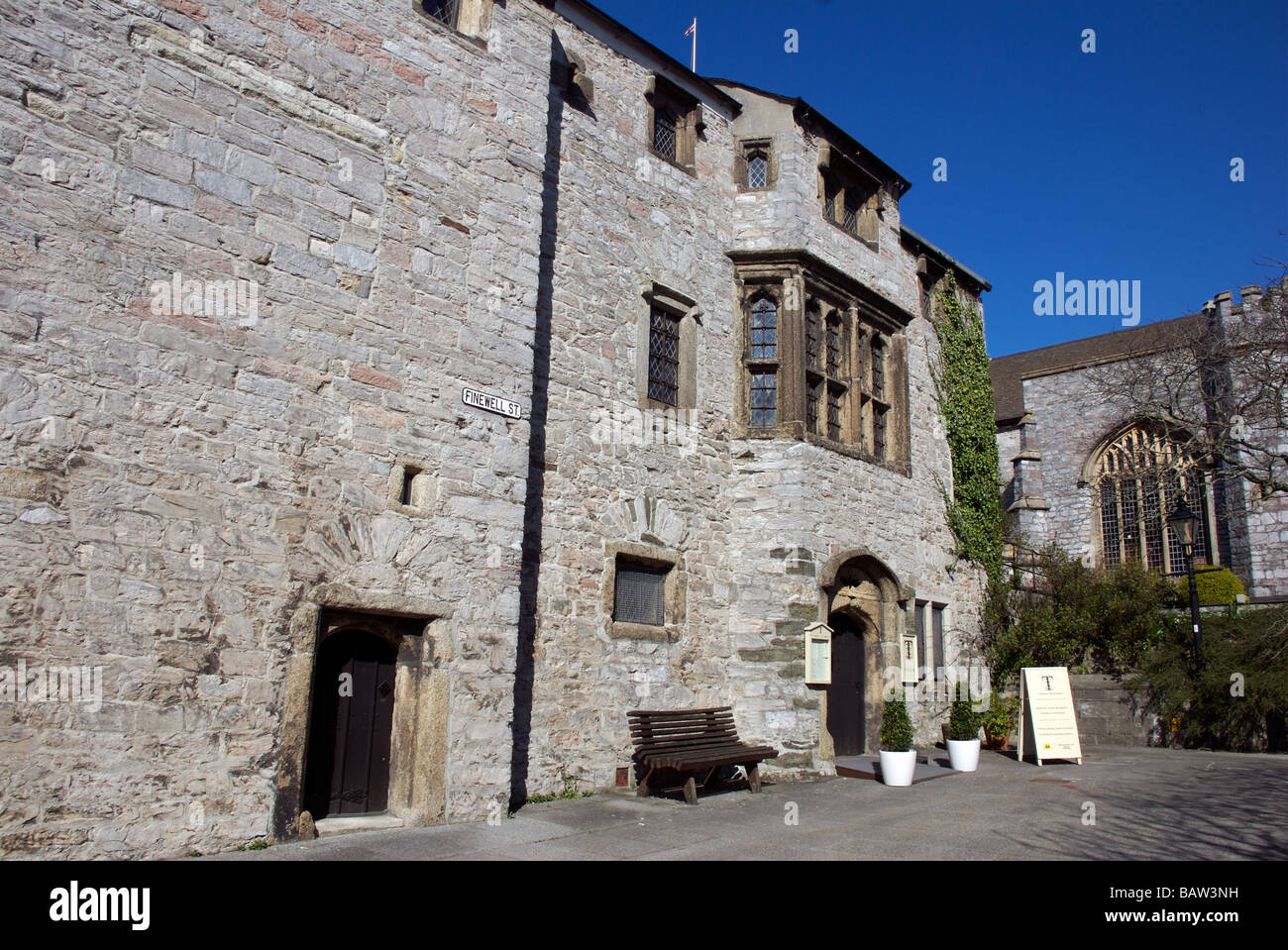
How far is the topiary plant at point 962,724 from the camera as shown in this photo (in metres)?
12.1

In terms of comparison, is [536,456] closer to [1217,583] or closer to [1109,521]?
[1217,583]

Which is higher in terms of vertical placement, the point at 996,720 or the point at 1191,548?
the point at 1191,548

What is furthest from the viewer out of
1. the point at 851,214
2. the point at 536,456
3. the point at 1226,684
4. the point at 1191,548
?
the point at 1191,548

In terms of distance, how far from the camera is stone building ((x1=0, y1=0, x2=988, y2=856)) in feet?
19.7

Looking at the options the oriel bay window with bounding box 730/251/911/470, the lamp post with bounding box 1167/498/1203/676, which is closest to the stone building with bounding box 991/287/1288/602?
the lamp post with bounding box 1167/498/1203/676

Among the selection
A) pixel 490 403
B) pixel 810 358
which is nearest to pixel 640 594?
pixel 490 403

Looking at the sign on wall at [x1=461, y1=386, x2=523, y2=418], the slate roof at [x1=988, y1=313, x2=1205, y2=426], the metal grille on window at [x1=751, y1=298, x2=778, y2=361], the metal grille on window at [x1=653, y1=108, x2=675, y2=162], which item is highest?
the slate roof at [x1=988, y1=313, x2=1205, y2=426]

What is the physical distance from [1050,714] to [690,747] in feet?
19.5

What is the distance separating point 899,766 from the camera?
1074 centimetres

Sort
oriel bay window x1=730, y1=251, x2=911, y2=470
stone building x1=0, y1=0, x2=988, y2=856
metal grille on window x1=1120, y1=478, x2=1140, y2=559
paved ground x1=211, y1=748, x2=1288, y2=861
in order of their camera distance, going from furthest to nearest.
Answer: metal grille on window x1=1120, y1=478, x2=1140, y2=559
oriel bay window x1=730, y1=251, x2=911, y2=470
paved ground x1=211, y1=748, x2=1288, y2=861
stone building x1=0, y1=0, x2=988, y2=856

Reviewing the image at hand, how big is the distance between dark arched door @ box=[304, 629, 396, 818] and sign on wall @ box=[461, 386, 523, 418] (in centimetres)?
221

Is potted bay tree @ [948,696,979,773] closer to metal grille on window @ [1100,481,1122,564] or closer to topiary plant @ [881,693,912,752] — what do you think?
topiary plant @ [881,693,912,752]
